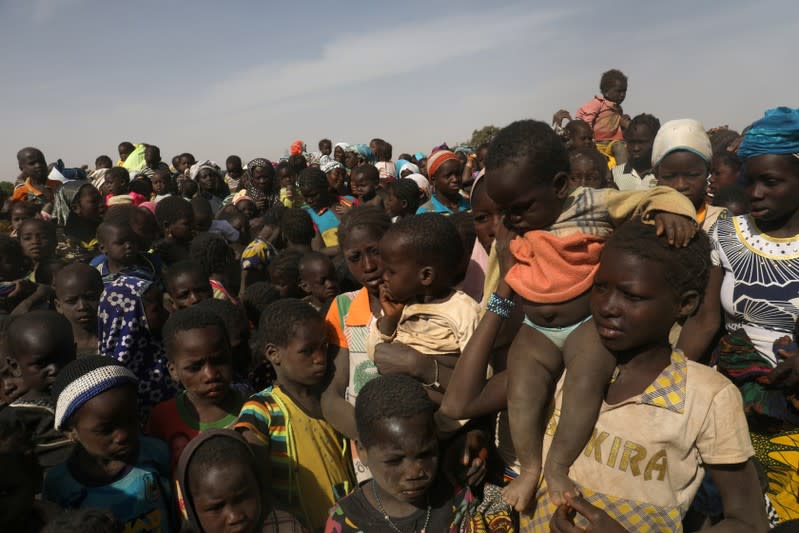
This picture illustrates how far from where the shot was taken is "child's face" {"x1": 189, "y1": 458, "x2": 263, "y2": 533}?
2152mm

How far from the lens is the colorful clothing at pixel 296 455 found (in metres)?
2.52

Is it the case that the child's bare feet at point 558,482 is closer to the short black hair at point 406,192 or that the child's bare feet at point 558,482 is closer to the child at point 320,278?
the child at point 320,278

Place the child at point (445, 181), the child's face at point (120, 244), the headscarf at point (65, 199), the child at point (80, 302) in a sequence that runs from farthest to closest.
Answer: the headscarf at point (65, 199), the child at point (445, 181), the child's face at point (120, 244), the child at point (80, 302)

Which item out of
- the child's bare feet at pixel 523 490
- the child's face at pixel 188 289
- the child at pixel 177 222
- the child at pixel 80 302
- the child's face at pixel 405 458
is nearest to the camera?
the child's bare feet at pixel 523 490

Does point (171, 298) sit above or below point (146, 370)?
above

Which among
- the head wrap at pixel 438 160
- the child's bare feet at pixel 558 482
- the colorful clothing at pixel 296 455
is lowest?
the colorful clothing at pixel 296 455

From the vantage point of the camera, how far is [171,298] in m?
4.11

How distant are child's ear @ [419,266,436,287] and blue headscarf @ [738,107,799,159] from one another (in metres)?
1.69

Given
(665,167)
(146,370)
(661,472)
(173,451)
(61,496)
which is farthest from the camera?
(146,370)

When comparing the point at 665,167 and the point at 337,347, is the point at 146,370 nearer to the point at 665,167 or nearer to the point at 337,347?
the point at 337,347

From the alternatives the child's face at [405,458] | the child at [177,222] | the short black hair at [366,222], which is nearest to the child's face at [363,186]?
the child at [177,222]

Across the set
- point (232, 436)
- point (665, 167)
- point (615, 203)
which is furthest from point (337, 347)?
point (665, 167)

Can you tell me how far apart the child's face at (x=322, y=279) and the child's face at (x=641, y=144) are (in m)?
3.90

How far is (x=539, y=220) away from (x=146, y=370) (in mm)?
2827
